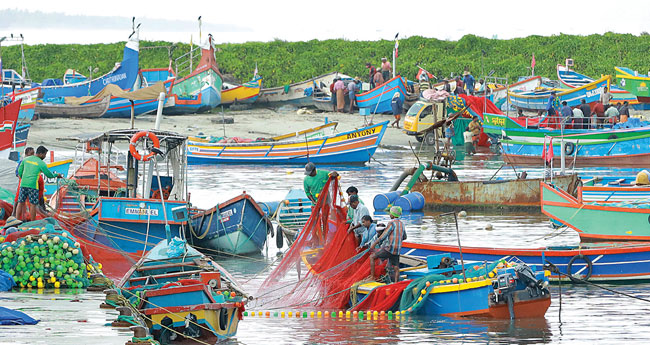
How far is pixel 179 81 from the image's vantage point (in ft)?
143

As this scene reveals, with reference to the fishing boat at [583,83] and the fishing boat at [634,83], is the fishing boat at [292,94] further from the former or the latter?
the fishing boat at [634,83]

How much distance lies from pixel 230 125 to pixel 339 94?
5734 mm

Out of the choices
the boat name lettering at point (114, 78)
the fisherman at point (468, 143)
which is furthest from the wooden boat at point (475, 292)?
the boat name lettering at point (114, 78)

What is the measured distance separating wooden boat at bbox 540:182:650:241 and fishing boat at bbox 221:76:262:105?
2701cm

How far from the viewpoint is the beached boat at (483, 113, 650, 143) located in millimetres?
31722

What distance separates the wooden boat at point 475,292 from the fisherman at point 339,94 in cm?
3082

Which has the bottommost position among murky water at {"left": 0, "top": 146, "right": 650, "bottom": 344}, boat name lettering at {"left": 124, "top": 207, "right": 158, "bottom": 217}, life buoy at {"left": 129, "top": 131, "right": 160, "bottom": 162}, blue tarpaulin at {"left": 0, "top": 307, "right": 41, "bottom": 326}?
murky water at {"left": 0, "top": 146, "right": 650, "bottom": 344}

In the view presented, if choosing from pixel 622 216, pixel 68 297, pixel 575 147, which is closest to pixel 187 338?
pixel 68 297

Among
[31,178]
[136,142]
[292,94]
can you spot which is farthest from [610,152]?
[31,178]

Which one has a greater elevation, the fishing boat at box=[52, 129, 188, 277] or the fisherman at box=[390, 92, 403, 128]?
the fisherman at box=[390, 92, 403, 128]

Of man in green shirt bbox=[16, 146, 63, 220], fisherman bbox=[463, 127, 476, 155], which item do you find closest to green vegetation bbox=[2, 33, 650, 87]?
fisherman bbox=[463, 127, 476, 155]

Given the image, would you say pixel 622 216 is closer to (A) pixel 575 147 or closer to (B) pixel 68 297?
(B) pixel 68 297

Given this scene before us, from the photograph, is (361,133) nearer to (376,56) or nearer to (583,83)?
(583,83)

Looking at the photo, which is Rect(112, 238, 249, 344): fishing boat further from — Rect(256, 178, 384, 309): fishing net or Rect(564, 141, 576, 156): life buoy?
Rect(564, 141, 576, 156): life buoy
